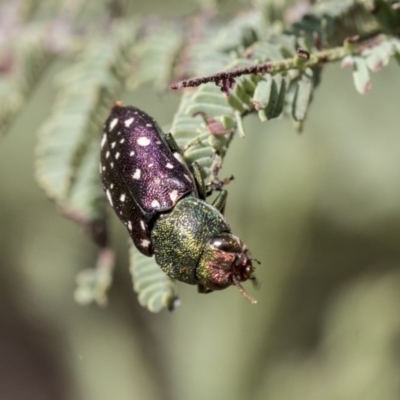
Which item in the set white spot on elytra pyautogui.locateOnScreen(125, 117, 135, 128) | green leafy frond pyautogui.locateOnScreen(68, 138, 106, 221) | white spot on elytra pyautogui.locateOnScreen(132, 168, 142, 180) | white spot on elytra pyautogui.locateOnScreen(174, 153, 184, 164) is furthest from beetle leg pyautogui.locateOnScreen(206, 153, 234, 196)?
green leafy frond pyautogui.locateOnScreen(68, 138, 106, 221)

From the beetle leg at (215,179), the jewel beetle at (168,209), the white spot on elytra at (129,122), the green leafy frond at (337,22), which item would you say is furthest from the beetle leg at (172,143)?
the green leafy frond at (337,22)

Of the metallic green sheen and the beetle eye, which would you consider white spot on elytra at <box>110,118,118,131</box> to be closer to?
the metallic green sheen

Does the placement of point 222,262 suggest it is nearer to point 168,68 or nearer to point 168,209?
point 168,209

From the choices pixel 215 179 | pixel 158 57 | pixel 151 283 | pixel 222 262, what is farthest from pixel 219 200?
pixel 158 57

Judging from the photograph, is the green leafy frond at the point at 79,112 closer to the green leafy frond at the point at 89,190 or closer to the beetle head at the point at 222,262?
the green leafy frond at the point at 89,190

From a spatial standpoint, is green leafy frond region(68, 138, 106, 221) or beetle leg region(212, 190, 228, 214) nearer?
beetle leg region(212, 190, 228, 214)

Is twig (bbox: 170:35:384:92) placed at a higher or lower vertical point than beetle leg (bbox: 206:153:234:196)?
higher

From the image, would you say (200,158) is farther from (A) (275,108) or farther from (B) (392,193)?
(B) (392,193)

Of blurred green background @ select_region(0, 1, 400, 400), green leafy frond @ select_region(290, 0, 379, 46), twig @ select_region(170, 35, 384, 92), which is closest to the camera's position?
twig @ select_region(170, 35, 384, 92)

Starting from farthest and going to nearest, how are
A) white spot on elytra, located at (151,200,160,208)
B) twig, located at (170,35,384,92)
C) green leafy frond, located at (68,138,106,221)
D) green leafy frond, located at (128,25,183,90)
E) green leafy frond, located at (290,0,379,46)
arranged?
green leafy frond, located at (128,25,183,90)
green leafy frond, located at (68,138,106,221)
white spot on elytra, located at (151,200,160,208)
green leafy frond, located at (290,0,379,46)
twig, located at (170,35,384,92)
